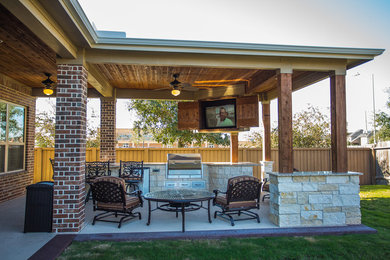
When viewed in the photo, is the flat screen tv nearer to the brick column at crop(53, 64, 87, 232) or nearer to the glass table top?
the glass table top

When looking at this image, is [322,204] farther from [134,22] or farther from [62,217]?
[134,22]

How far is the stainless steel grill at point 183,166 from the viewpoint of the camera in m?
8.08

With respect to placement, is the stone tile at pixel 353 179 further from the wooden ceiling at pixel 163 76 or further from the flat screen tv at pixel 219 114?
the flat screen tv at pixel 219 114

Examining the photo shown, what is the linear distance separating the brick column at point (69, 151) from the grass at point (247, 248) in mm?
616

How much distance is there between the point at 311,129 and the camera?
569 inches

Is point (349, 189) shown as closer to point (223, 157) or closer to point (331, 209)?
point (331, 209)

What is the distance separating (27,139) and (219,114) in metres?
5.75

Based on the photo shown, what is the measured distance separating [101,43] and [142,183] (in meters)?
4.27

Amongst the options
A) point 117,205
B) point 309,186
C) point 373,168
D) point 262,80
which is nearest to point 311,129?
point 373,168

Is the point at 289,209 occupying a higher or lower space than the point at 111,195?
lower

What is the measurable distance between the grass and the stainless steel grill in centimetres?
380

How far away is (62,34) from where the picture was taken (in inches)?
162

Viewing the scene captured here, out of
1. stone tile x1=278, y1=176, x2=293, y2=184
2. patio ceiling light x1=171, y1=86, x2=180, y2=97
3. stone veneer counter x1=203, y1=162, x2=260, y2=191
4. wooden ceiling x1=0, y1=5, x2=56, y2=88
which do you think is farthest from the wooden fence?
stone tile x1=278, y1=176, x2=293, y2=184

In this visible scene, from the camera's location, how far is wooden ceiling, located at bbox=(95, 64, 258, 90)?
6.53 metres
